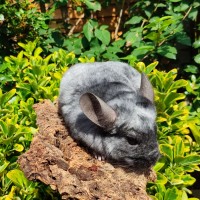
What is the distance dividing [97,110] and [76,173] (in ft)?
1.29

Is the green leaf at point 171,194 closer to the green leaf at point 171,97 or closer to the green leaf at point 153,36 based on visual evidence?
the green leaf at point 171,97

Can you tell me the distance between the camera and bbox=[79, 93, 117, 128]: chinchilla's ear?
92.0 inches

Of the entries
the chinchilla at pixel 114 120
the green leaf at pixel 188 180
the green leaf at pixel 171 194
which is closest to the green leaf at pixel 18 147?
the chinchilla at pixel 114 120

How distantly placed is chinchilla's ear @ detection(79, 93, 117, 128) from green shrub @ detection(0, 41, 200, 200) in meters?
0.49

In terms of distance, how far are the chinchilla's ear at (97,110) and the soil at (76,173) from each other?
0.24 metres

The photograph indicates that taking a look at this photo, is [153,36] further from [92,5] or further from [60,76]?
[60,76]

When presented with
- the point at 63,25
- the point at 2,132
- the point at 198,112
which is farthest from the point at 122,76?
the point at 63,25

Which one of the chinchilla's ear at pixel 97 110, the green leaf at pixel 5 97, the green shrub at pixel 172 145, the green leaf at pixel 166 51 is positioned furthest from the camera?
the green leaf at pixel 166 51

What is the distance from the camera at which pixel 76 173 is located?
220 centimetres

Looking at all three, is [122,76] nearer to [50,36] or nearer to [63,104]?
[63,104]

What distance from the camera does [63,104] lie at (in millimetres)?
2783

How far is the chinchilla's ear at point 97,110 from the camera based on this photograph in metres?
2.34

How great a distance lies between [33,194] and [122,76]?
1.03 metres

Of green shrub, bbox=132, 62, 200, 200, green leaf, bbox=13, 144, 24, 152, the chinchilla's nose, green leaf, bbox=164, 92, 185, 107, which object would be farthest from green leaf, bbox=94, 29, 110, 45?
the chinchilla's nose
